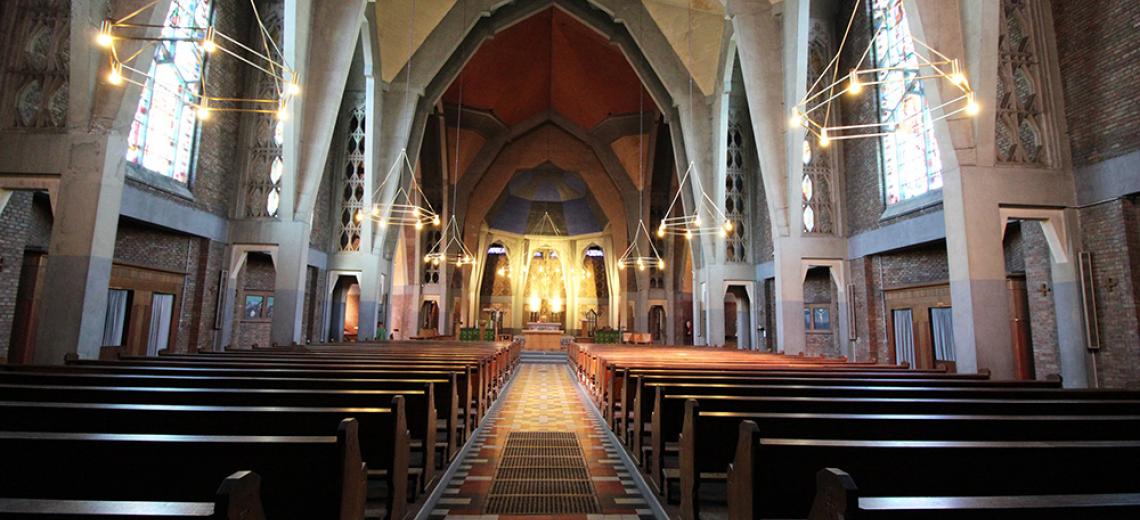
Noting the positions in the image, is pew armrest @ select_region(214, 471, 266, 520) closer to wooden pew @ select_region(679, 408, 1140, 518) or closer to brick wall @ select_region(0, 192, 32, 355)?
wooden pew @ select_region(679, 408, 1140, 518)

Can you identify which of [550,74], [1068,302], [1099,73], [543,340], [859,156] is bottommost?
[543,340]

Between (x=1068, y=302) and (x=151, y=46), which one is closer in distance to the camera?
Result: (x=151, y=46)

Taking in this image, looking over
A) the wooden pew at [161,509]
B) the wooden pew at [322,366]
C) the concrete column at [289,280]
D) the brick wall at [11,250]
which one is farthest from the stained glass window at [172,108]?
the wooden pew at [161,509]

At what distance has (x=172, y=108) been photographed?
35.6 ft

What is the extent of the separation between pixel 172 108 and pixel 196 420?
11355 mm

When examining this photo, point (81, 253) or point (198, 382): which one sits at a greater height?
point (81, 253)

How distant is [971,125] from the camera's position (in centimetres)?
748

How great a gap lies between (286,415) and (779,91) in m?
12.5

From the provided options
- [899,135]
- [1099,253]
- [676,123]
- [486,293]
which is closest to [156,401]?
[1099,253]

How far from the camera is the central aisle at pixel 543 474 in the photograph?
3.69m

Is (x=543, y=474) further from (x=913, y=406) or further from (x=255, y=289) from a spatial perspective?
(x=255, y=289)

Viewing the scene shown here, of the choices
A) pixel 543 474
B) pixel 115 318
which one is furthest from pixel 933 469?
pixel 115 318

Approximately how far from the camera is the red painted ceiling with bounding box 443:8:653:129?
73.6 ft

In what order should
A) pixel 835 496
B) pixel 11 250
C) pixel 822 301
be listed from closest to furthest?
pixel 835 496 < pixel 11 250 < pixel 822 301
